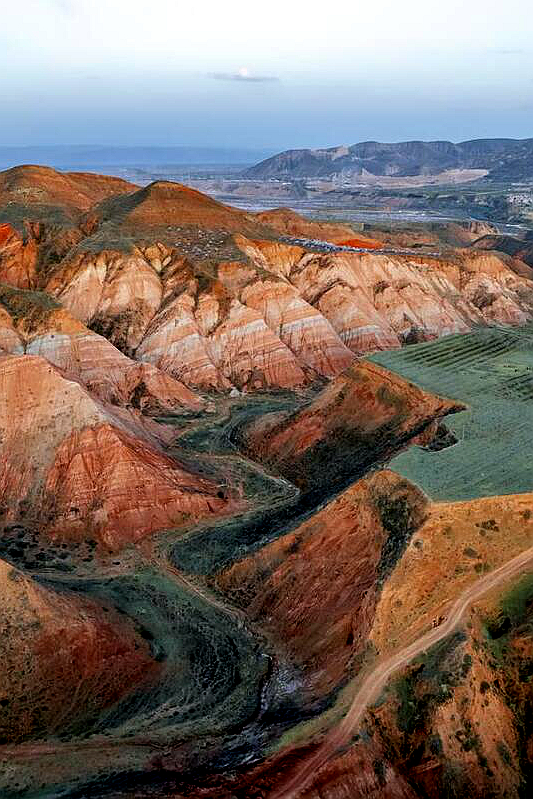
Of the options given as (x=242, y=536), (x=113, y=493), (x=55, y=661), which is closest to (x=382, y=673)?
(x=55, y=661)

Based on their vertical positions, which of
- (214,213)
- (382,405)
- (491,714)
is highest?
(214,213)

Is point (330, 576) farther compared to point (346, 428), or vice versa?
point (346, 428)

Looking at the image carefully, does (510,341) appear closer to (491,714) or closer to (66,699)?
(491,714)

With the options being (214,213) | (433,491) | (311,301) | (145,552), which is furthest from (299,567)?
(214,213)

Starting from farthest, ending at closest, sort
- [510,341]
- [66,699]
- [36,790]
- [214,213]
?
1. [214,213]
2. [510,341]
3. [66,699]
4. [36,790]

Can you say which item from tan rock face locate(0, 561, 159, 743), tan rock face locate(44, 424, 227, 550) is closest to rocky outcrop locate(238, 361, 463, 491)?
tan rock face locate(44, 424, 227, 550)

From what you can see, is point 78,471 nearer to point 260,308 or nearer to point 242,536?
point 242,536
